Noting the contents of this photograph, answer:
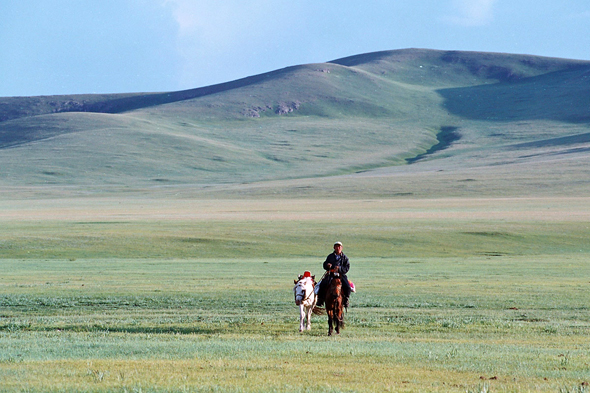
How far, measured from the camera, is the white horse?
49.8 feet

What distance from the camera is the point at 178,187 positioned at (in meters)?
130

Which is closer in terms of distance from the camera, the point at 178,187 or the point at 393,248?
the point at 393,248

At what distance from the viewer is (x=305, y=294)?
15.2m

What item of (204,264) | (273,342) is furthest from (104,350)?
(204,264)

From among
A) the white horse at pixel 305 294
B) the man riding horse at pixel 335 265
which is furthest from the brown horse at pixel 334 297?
the white horse at pixel 305 294

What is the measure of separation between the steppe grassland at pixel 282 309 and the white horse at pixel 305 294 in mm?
573

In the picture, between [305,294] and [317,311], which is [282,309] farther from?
[305,294]

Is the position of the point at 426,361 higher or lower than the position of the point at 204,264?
higher

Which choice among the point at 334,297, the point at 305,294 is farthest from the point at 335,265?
the point at 305,294

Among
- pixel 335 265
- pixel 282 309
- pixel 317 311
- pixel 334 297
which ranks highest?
pixel 335 265

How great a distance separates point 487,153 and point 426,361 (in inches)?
6188

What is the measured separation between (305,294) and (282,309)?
16.7 feet

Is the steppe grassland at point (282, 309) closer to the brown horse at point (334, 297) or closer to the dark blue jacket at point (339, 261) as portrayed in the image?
the brown horse at point (334, 297)

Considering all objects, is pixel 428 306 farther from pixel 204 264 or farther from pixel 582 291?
pixel 204 264
